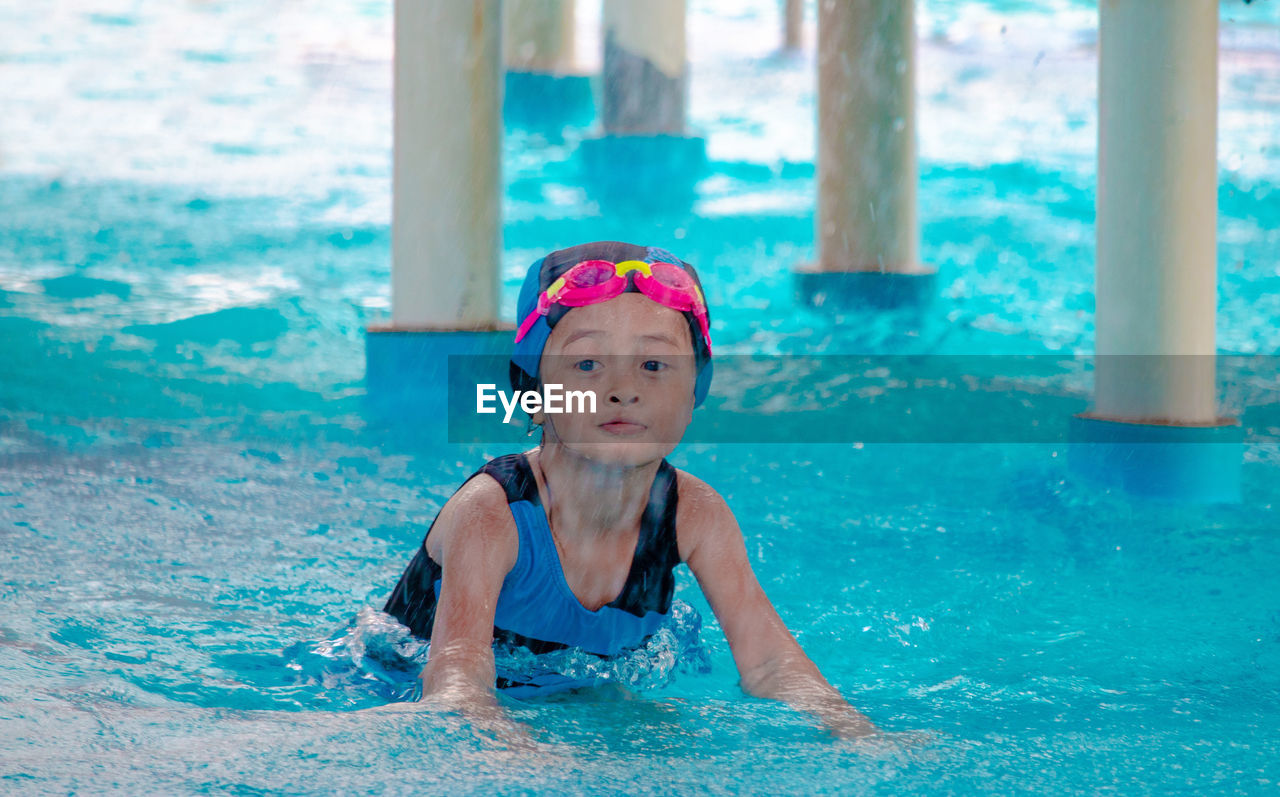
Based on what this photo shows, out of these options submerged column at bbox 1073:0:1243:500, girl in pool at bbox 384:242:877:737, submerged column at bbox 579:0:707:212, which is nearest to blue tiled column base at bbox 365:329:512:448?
submerged column at bbox 1073:0:1243:500

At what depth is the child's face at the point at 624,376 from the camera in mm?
3219

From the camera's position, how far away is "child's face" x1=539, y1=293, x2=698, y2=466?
10.6 ft

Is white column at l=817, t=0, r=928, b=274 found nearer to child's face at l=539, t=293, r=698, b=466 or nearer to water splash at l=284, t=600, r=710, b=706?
water splash at l=284, t=600, r=710, b=706

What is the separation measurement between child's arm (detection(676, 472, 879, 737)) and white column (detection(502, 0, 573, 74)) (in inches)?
494

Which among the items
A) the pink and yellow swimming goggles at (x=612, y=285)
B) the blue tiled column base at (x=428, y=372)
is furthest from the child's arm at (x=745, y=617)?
the blue tiled column base at (x=428, y=372)

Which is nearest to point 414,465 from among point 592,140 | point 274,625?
point 274,625

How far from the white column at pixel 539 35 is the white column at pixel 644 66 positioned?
2418 millimetres

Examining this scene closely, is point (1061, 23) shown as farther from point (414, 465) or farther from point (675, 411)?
point (675, 411)

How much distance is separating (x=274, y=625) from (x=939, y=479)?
3070mm

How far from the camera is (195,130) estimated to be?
1581 cm

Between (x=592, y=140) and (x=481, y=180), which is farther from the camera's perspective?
(x=592, y=140)

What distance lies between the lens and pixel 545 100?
1608 centimetres

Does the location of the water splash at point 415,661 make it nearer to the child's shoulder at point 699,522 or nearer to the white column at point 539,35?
the child's shoulder at point 699,522

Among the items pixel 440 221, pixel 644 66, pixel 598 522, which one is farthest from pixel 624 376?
pixel 644 66
